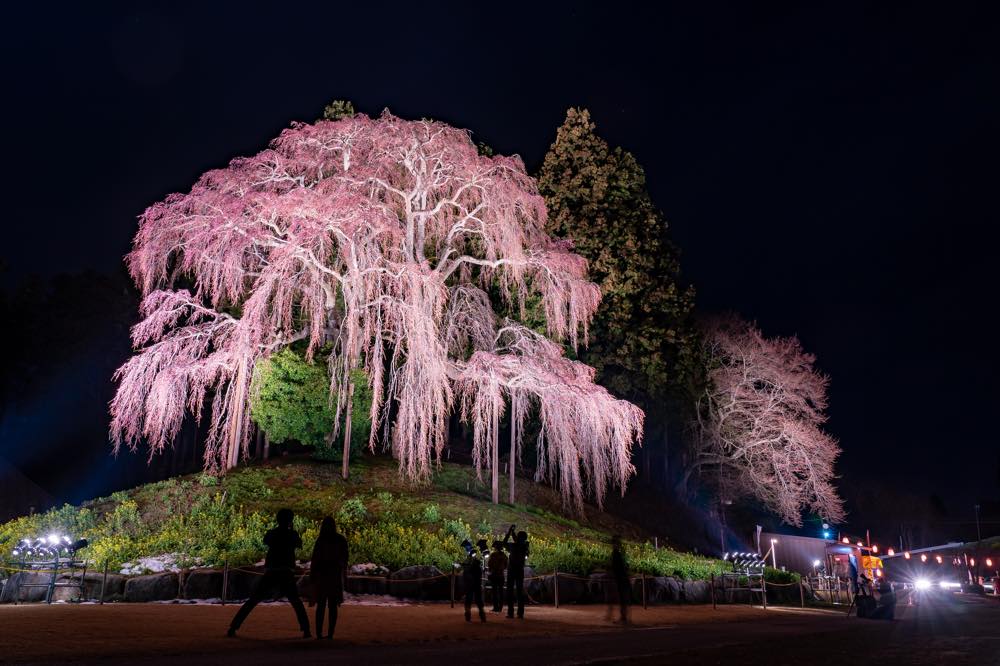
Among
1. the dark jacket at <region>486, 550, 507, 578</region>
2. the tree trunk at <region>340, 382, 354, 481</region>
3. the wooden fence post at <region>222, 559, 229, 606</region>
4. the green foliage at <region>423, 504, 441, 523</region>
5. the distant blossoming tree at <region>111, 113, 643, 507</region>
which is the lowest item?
the wooden fence post at <region>222, 559, 229, 606</region>

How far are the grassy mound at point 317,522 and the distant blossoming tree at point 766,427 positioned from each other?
12132mm

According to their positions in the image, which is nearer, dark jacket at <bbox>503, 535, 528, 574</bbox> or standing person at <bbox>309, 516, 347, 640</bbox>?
standing person at <bbox>309, 516, 347, 640</bbox>

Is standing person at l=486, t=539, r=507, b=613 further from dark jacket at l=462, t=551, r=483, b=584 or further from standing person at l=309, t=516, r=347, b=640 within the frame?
standing person at l=309, t=516, r=347, b=640

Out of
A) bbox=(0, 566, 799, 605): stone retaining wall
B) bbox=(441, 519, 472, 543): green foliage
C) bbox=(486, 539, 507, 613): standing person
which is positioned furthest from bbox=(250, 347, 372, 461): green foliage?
bbox=(486, 539, 507, 613): standing person

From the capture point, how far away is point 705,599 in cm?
2069

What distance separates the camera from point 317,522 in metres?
18.4

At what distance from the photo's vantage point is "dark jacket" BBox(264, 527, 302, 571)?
893cm

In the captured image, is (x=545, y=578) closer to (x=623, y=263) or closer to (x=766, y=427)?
(x=623, y=263)

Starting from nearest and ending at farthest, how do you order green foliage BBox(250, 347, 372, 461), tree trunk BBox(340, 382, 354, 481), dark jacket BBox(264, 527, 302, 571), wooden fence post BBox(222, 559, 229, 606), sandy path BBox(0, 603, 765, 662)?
sandy path BBox(0, 603, 765, 662) < dark jacket BBox(264, 527, 302, 571) < wooden fence post BBox(222, 559, 229, 606) < tree trunk BBox(340, 382, 354, 481) < green foliage BBox(250, 347, 372, 461)

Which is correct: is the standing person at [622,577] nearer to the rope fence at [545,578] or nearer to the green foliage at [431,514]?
the rope fence at [545,578]

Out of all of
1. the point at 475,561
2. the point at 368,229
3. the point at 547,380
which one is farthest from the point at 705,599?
the point at 368,229

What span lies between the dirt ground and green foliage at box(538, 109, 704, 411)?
1773 centimetres

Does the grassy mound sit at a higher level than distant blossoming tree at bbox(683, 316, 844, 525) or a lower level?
lower

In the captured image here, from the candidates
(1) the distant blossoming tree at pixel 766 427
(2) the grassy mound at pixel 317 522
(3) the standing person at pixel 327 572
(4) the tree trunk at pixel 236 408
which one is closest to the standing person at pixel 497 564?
(2) the grassy mound at pixel 317 522
